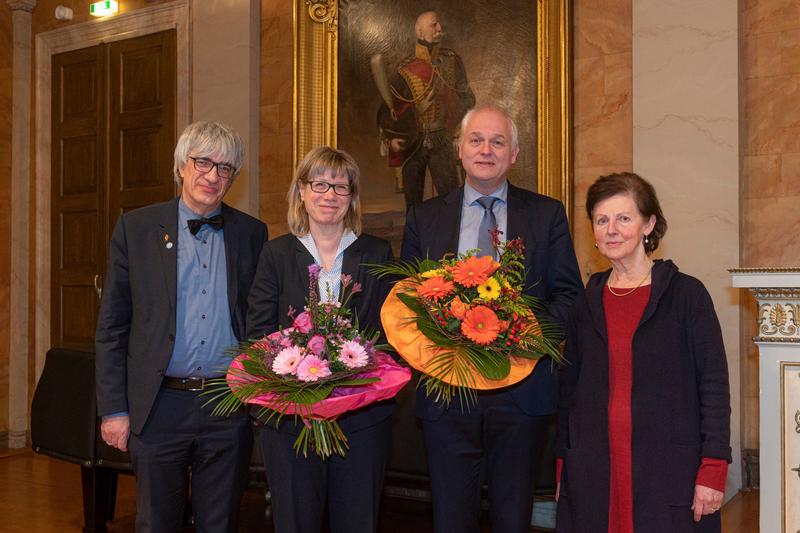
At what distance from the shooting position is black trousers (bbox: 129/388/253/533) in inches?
104

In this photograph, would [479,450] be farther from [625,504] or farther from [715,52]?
[715,52]

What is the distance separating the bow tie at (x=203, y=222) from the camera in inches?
111

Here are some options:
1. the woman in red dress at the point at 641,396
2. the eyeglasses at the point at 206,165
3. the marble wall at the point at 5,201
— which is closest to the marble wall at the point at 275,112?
the marble wall at the point at 5,201

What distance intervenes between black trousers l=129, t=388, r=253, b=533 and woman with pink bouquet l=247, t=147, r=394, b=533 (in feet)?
0.78

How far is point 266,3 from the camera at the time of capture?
6.73 m

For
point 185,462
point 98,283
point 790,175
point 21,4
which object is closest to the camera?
point 185,462

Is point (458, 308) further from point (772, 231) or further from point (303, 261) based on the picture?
point (772, 231)

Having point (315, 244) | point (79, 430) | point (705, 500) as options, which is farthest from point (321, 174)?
point (79, 430)

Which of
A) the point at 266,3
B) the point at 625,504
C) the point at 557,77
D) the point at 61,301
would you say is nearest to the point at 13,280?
the point at 61,301

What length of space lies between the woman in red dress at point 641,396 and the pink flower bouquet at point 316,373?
0.57 m

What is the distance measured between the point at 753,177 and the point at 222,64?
4.21 m

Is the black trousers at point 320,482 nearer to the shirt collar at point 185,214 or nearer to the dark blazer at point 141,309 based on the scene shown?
the dark blazer at point 141,309

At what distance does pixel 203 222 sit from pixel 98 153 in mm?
5131

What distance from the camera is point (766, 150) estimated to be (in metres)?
5.02
